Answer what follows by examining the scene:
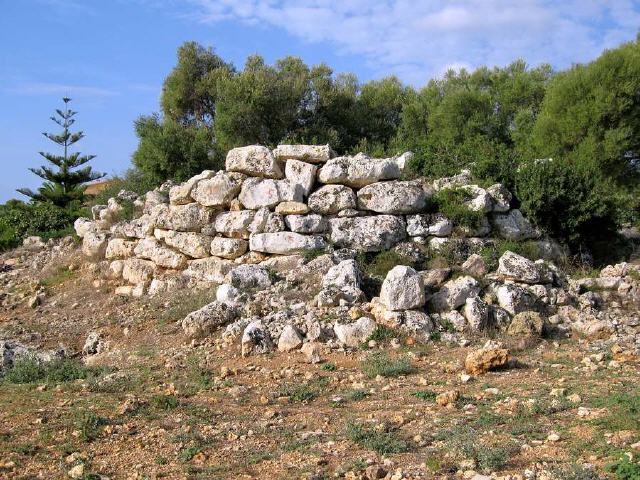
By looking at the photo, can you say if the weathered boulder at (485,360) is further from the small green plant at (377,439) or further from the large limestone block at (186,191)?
the large limestone block at (186,191)

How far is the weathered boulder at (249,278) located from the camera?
10508 millimetres

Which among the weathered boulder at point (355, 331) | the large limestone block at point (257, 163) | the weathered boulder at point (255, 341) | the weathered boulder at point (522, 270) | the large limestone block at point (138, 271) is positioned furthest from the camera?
the large limestone block at point (138, 271)

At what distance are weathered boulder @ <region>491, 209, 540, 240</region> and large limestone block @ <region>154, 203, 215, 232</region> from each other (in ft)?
17.7

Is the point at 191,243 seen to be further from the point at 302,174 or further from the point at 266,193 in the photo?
the point at 302,174

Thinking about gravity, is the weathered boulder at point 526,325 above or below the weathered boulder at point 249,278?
below

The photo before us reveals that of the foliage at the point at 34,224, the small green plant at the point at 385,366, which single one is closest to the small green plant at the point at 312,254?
the small green plant at the point at 385,366

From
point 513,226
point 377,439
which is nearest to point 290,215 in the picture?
point 513,226

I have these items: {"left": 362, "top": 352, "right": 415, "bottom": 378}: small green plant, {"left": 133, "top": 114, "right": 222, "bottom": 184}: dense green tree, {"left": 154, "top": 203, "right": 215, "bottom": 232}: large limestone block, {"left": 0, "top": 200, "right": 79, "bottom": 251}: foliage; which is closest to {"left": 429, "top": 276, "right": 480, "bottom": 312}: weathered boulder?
{"left": 362, "top": 352, "right": 415, "bottom": 378}: small green plant

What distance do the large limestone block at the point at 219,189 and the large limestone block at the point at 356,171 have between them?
166 centimetres

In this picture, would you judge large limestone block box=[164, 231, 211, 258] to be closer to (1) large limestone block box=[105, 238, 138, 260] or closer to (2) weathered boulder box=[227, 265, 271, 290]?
(1) large limestone block box=[105, 238, 138, 260]

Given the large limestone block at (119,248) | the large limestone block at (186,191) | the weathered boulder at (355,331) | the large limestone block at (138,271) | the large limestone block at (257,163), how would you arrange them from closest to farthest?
the weathered boulder at (355,331)
the large limestone block at (257,163)
the large limestone block at (138,271)
the large limestone block at (186,191)
the large limestone block at (119,248)

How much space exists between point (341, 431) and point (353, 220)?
6.34 meters

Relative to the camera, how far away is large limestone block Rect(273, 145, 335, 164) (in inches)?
493

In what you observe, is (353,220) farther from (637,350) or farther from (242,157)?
(637,350)
